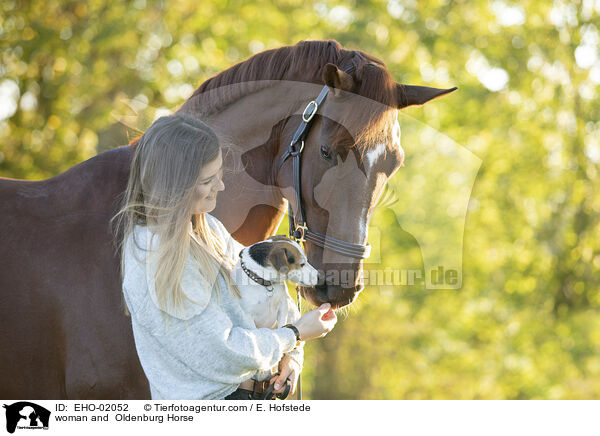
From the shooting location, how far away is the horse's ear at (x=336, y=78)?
2332 mm

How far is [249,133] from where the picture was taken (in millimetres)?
2641

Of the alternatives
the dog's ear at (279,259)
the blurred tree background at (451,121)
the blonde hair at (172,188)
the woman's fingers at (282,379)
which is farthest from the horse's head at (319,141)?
the blurred tree background at (451,121)

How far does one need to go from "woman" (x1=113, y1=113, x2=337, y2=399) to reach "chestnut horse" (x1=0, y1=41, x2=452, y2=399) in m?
0.28

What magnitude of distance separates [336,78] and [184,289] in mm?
1111

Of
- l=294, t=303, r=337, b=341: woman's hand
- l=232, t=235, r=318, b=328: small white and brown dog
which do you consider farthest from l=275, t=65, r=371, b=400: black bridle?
l=294, t=303, r=337, b=341: woman's hand

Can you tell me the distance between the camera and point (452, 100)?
1104 cm

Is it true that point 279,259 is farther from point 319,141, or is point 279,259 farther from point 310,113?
point 310,113

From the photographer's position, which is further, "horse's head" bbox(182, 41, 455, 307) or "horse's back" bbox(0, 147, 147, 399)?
"horse's head" bbox(182, 41, 455, 307)

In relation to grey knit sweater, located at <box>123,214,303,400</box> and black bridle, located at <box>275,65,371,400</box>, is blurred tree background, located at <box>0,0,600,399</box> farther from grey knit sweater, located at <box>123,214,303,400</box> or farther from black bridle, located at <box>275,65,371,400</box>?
grey knit sweater, located at <box>123,214,303,400</box>

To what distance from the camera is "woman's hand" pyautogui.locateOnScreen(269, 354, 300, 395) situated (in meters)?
2.15

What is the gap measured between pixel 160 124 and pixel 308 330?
0.94 m

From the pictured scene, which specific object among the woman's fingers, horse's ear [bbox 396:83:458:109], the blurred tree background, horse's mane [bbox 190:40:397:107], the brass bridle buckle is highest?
the blurred tree background

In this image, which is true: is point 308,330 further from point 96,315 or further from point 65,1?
point 65,1

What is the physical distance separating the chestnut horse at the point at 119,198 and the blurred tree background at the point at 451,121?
6.00 m
